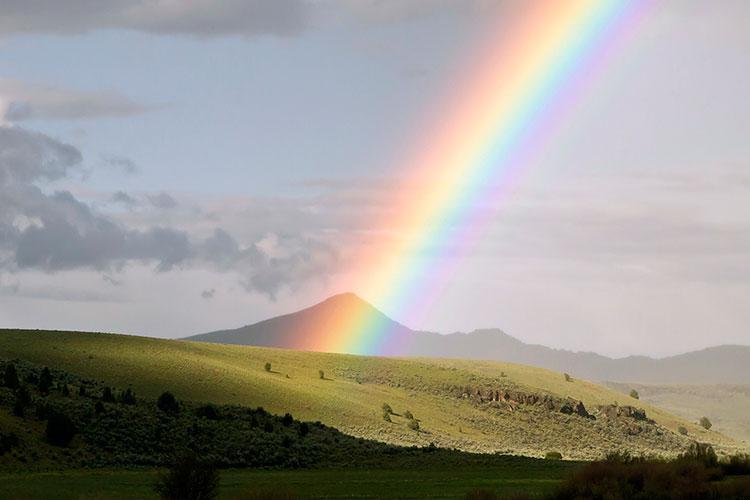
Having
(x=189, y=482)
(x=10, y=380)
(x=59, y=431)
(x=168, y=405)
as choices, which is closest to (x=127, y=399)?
(x=168, y=405)

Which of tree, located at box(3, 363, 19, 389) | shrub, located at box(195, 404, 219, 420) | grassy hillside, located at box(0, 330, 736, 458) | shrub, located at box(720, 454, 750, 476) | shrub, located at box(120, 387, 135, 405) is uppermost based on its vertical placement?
grassy hillside, located at box(0, 330, 736, 458)

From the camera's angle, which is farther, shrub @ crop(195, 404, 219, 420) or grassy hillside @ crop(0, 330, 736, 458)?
grassy hillside @ crop(0, 330, 736, 458)

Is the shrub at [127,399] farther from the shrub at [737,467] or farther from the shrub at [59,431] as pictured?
the shrub at [737,467]

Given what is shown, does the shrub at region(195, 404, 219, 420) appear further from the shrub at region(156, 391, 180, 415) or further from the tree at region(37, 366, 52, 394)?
the tree at region(37, 366, 52, 394)

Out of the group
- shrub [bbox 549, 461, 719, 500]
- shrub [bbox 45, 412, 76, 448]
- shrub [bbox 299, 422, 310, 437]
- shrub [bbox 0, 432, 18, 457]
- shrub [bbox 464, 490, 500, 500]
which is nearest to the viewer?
shrub [bbox 549, 461, 719, 500]

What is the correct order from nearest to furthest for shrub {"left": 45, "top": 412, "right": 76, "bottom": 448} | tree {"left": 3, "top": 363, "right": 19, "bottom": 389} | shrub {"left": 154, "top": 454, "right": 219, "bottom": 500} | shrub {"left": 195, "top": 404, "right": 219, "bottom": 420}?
shrub {"left": 154, "top": 454, "right": 219, "bottom": 500}, shrub {"left": 45, "top": 412, "right": 76, "bottom": 448}, tree {"left": 3, "top": 363, "right": 19, "bottom": 389}, shrub {"left": 195, "top": 404, "right": 219, "bottom": 420}

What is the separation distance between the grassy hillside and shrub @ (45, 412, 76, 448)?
36597mm

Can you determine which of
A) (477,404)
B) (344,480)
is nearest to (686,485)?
(344,480)

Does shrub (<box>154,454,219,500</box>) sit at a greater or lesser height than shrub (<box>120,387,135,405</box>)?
lesser

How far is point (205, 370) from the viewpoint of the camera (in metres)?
125

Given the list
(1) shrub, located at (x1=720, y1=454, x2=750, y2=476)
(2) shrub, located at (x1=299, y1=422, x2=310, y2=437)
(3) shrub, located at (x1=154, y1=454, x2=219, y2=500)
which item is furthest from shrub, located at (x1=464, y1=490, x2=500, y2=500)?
(2) shrub, located at (x1=299, y1=422, x2=310, y2=437)

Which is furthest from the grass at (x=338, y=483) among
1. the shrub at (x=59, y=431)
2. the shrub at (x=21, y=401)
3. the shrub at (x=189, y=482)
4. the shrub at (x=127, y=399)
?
the shrub at (x=127, y=399)

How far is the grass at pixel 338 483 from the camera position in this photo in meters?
40.4

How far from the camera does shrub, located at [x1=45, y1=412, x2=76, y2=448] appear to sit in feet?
214
